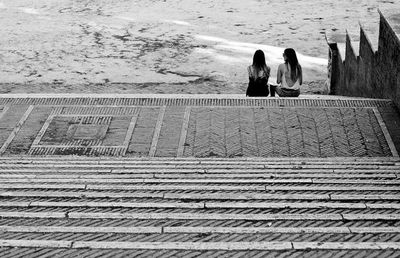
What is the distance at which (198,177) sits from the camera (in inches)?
243

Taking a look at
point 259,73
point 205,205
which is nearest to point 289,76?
point 259,73

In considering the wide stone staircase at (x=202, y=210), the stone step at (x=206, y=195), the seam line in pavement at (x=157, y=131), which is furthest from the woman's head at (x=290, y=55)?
the stone step at (x=206, y=195)

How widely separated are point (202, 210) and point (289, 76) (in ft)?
14.7

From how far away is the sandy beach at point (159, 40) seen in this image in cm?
1323

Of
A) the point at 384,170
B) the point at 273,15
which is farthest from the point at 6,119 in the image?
the point at 273,15

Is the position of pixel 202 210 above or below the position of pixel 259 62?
above

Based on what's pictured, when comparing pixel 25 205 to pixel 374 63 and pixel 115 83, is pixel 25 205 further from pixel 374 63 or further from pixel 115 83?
pixel 115 83

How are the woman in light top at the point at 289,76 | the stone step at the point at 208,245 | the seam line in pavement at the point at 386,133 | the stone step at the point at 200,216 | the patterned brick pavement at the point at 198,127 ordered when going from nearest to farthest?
the stone step at the point at 208,245, the stone step at the point at 200,216, the seam line in pavement at the point at 386,133, the patterned brick pavement at the point at 198,127, the woman in light top at the point at 289,76

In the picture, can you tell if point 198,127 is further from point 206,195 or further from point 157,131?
point 206,195

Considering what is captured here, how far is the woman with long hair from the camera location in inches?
355

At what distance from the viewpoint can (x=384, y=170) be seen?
6.42m

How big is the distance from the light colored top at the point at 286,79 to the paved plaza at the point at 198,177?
0.94 ft

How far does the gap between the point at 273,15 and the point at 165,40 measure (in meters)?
3.30

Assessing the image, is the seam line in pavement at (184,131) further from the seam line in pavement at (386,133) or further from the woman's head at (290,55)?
the seam line in pavement at (386,133)
